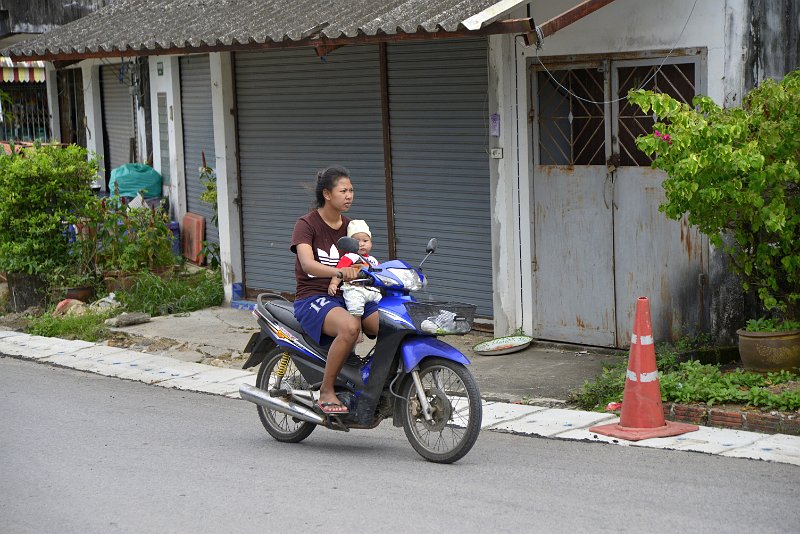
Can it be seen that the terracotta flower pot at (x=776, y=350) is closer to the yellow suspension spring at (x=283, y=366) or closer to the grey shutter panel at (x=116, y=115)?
the yellow suspension spring at (x=283, y=366)

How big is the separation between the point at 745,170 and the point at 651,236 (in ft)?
6.65

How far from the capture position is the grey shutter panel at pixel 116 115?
1992cm

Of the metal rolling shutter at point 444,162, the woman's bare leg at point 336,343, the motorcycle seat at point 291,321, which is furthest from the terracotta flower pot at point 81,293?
the woman's bare leg at point 336,343

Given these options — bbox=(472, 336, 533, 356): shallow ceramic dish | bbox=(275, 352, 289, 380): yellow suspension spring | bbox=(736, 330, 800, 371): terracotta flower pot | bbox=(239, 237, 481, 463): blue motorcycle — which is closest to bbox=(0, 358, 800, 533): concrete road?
bbox=(239, 237, 481, 463): blue motorcycle

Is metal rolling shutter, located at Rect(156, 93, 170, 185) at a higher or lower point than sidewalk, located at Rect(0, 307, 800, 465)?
higher

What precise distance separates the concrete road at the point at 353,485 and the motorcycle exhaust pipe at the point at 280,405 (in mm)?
255

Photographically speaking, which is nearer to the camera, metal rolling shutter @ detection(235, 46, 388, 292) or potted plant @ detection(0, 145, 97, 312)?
metal rolling shutter @ detection(235, 46, 388, 292)

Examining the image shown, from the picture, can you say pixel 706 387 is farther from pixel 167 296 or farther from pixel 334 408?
pixel 167 296

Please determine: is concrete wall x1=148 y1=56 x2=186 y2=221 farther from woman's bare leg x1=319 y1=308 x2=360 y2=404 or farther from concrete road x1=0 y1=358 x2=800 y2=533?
woman's bare leg x1=319 y1=308 x2=360 y2=404

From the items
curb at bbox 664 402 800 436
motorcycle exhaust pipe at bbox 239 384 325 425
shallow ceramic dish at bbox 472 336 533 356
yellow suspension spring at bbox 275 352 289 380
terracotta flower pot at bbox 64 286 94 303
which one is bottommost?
curb at bbox 664 402 800 436

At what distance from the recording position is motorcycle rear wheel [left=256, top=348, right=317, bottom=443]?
8016 mm

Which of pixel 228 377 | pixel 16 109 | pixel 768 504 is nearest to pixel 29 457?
pixel 228 377

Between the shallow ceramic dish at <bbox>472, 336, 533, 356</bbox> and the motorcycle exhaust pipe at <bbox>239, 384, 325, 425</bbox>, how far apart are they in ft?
10.7

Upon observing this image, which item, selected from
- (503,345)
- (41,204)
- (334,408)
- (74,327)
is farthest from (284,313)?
(41,204)
